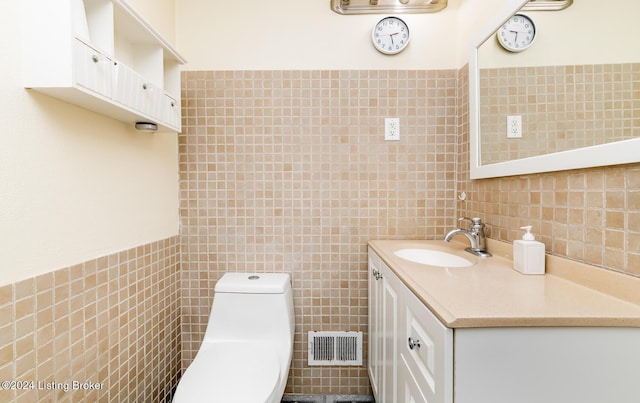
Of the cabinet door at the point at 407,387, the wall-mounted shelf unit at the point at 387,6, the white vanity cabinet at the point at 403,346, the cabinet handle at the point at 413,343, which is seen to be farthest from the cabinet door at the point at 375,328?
the wall-mounted shelf unit at the point at 387,6

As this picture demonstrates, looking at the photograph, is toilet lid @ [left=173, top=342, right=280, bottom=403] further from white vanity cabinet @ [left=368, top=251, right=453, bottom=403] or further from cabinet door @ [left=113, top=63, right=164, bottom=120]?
cabinet door @ [left=113, top=63, right=164, bottom=120]

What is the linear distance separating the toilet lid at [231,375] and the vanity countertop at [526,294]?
2.08 ft

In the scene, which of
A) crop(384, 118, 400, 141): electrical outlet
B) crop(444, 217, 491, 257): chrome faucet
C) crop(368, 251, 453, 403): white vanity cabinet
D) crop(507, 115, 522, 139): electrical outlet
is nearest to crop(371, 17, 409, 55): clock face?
crop(384, 118, 400, 141): electrical outlet

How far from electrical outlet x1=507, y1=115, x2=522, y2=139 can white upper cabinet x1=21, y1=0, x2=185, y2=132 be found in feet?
4.57

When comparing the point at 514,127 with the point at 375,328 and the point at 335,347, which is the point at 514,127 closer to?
the point at 375,328

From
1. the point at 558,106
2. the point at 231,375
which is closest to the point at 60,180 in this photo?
the point at 231,375

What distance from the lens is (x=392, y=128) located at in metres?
1.55

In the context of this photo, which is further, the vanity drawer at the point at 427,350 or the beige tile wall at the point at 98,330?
the beige tile wall at the point at 98,330

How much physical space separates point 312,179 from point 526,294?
42.0 inches

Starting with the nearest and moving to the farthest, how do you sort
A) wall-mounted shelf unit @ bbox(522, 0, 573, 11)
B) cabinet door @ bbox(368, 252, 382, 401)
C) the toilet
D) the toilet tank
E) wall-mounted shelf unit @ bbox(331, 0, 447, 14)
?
wall-mounted shelf unit @ bbox(522, 0, 573, 11) < the toilet < cabinet door @ bbox(368, 252, 382, 401) < the toilet tank < wall-mounted shelf unit @ bbox(331, 0, 447, 14)

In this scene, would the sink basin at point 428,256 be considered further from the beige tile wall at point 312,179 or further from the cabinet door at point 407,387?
the cabinet door at point 407,387

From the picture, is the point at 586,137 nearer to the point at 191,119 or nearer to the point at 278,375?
the point at 278,375

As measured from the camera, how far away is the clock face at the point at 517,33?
100 cm

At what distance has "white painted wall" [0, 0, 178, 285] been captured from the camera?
71cm
